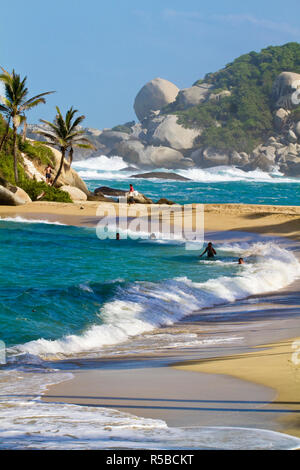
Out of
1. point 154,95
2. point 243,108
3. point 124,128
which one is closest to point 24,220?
point 243,108

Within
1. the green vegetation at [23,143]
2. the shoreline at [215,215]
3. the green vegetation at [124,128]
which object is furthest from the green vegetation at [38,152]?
the green vegetation at [124,128]

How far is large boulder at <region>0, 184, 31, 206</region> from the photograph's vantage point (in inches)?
1340

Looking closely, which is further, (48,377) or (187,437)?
(48,377)

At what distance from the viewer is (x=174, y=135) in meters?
134

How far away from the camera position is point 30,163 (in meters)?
43.9

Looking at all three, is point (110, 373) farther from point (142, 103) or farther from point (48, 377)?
point (142, 103)

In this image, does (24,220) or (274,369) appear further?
(24,220)

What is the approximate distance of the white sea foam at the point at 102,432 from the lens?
4.42 metres

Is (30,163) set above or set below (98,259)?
above

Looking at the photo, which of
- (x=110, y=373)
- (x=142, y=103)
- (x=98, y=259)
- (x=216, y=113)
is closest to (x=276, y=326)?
(x=110, y=373)

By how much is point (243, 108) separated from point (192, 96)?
812 inches

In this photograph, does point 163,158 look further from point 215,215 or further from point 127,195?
point 215,215

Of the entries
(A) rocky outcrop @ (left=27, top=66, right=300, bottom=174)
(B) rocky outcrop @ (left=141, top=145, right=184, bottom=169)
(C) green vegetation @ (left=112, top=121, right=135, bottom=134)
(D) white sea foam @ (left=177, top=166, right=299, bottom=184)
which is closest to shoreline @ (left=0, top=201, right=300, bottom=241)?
(D) white sea foam @ (left=177, top=166, right=299, bottom=184)
